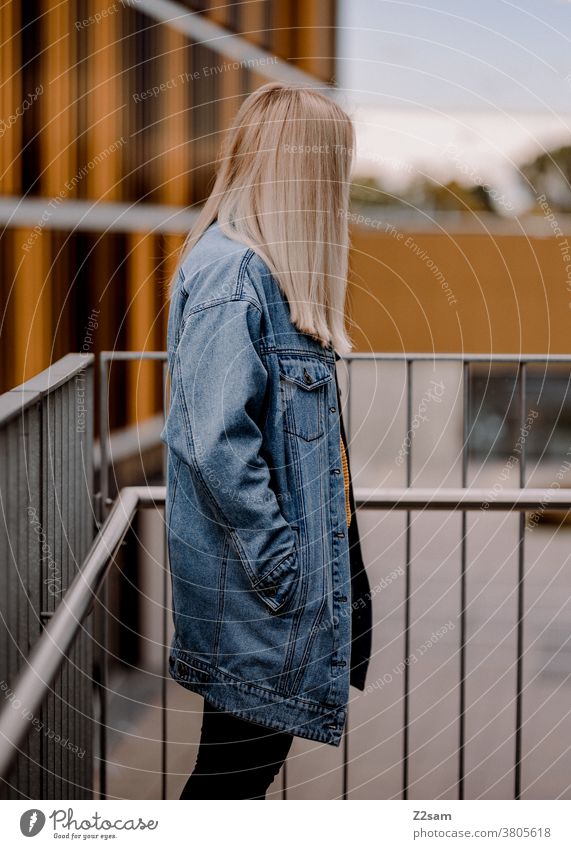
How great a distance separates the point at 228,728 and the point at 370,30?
1.87m

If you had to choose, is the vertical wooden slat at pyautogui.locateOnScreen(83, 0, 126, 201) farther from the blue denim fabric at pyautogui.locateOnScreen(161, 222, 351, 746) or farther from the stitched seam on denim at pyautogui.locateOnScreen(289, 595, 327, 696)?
the stitched seam on denim at pyautogui.locateOnScreen(289, 595, 327, 696)

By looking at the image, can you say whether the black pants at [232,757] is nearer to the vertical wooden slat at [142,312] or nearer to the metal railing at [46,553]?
the metal railing at [46,553]

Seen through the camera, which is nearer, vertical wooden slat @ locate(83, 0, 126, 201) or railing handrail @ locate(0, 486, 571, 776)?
railing handrail @ locate(0, 486, 571, 776)

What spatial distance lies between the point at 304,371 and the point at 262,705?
0.52m

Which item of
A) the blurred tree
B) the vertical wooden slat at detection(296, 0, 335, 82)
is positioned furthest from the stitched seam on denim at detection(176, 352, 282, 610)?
the blurred tree

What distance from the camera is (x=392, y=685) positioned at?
7492 millimetres

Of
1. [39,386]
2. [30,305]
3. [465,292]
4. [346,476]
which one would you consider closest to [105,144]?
[30,305]

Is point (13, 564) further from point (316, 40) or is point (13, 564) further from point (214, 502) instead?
point (316, 40)

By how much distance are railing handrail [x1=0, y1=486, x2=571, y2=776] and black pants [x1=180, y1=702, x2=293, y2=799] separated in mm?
289

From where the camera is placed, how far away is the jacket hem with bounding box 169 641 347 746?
61.9 inches

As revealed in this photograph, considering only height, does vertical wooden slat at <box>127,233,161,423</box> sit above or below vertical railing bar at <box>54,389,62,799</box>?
above

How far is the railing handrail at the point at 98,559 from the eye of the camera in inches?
47.3

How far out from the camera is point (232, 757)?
160 centimetres

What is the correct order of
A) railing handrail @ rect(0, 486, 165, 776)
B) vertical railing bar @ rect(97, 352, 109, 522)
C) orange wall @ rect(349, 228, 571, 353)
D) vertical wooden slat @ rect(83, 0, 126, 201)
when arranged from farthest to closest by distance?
orange wall @ rect(349, 228, 571, 353) < vertical wooden slat @ rect(83, 0, 126, 201) < vertical railing bar @ rect(97, 352, 109, 522) < railing handrail @ rect(0, 486, 165, 776)
